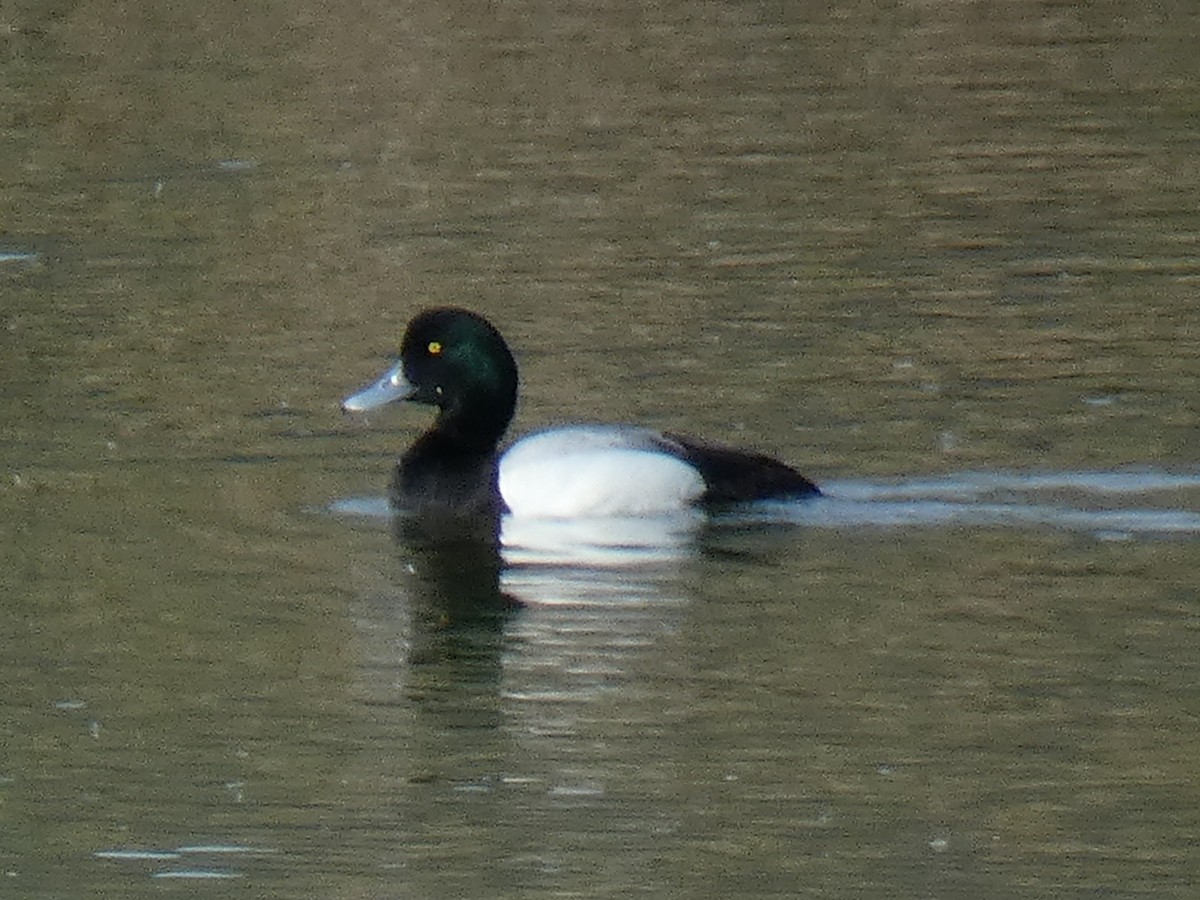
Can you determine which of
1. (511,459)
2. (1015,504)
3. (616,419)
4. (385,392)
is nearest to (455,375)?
(385,392)

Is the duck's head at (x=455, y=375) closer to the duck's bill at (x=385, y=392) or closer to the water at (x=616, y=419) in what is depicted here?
the duck's bill at (x=385, y=392)

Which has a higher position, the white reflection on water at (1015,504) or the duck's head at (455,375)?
the duck's head at (455,375)

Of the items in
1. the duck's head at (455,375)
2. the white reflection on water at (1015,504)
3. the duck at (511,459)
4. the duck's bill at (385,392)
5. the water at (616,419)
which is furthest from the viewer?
the duck's bill at (385,392)

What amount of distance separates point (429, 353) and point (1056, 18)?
41.9ft

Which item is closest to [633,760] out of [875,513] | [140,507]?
[875,513]

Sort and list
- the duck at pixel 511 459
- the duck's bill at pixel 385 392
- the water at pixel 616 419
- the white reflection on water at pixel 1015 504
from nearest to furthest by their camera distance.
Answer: the water at pixel 616 419, the white reflection on water at pixel 1015 504, the duck at pixel 511 459, the duck's bill at pixel 385 392

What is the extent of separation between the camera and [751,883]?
25.1 feet

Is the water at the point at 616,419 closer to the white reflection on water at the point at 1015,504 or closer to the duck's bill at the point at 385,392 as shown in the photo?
the white reflection on water at the point at 1015,504

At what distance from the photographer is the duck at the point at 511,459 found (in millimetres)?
12133

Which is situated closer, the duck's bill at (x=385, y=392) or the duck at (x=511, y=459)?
the duck at (x=511, y=459)

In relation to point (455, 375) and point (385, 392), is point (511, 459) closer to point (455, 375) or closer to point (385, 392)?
point (455, 375)

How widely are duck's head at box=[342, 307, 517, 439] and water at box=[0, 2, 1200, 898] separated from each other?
1.34 ft

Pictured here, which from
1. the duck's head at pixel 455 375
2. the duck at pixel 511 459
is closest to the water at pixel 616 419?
the duck at pixel 511 459

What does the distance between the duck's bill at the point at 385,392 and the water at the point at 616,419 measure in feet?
0.87
